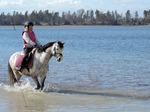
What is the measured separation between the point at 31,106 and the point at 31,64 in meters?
1.99

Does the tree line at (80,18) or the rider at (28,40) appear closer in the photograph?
the rider at (28,40)

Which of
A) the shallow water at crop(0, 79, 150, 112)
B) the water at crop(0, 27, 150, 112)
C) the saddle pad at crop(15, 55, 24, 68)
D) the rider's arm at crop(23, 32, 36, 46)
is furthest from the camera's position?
Result: the saddle pad at crop(15, 55, 24, 68)

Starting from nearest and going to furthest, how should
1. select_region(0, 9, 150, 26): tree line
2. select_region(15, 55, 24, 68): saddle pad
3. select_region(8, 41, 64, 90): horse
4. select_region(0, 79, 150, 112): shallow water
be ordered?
select_region(0, 79, 150, 112): shallow water
select_region(8, 41, 64, 90): horse
select_region(15, 55, 24, 68): saddle pad
select_region(0, 9, 150, 26): tree line

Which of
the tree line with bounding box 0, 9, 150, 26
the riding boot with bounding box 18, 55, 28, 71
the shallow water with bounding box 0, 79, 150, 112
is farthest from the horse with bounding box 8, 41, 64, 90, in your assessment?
the tree line with bounding box 0, 9, 150, 26

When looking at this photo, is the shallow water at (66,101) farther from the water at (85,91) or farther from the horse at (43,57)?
the horse at (43,57)

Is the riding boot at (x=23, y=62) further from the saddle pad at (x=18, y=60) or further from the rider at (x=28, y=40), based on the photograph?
the saddle pad at (x=18, y=60)

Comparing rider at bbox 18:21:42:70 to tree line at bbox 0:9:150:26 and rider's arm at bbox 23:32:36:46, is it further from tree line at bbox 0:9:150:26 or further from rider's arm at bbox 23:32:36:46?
tree line at bbox 0:9:150:26

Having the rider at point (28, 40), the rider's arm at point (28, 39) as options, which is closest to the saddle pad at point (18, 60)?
the rider at point (28, 40)

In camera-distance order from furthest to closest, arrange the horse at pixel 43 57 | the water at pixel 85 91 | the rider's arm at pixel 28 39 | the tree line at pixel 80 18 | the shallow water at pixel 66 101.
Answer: the tree line at pixel 80 18 → the rider's arm at pixel 28 39 → the horse at pixel 43 57 → the water at pixel 85 91 → the shallow water at pixel 66 101

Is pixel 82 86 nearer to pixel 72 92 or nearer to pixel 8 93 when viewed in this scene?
pixel 72 92

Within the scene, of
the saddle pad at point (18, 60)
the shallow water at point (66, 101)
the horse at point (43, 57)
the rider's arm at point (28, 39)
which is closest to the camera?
the shallow water at point (66, 101)

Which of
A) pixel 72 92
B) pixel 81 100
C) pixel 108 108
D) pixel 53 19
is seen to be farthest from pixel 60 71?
pixel 53 19

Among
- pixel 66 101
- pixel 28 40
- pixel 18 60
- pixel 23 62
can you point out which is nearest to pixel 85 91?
pixel 66 101

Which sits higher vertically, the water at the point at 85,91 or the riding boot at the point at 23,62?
the riding boot at the point at 23,62
